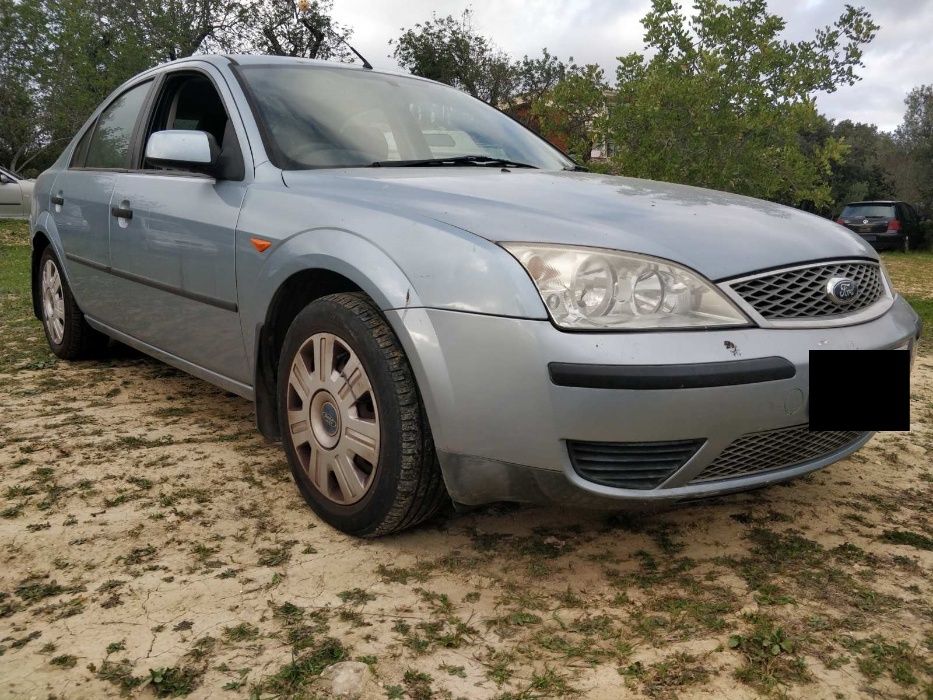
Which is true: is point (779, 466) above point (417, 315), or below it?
below

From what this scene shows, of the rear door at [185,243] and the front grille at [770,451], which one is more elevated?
the rear door at [185,243]

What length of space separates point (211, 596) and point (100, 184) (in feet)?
8.15

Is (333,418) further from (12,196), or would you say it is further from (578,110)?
(12,196)

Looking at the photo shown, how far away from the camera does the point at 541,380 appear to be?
76.5 inches

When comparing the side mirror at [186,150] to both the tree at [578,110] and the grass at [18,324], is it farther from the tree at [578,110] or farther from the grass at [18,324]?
the tree at [578,110]

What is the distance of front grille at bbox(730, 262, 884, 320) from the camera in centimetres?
208

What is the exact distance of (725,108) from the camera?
6.79 meters

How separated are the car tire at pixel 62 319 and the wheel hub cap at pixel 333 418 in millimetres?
2422

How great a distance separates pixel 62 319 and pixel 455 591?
3.39 metres

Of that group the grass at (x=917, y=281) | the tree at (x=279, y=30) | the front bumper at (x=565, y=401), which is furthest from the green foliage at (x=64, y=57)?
the front bumper at (x=565, y=401)

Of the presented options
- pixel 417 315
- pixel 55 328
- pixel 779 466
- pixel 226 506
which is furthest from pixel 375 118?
pixel 55 328

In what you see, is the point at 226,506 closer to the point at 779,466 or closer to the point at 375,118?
the point at 375,118

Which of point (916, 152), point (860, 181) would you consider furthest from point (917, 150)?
point (860, 181)

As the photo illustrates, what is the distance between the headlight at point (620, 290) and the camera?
1.98 meters
